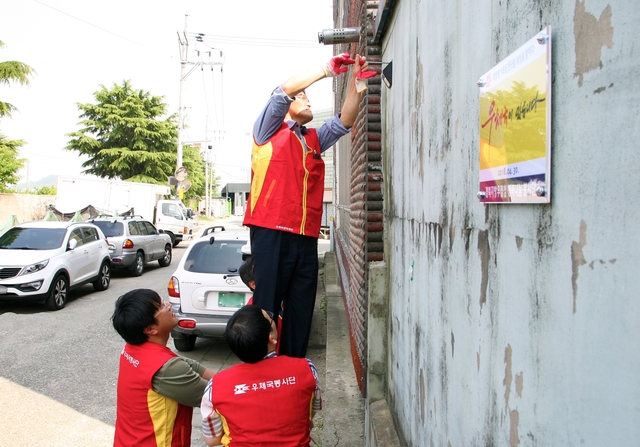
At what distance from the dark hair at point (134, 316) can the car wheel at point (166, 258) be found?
50.0 feet

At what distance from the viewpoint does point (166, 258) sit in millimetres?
18047

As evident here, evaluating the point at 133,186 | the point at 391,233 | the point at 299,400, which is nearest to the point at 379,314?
the point at 391,233

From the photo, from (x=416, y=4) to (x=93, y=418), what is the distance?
4.78 metres

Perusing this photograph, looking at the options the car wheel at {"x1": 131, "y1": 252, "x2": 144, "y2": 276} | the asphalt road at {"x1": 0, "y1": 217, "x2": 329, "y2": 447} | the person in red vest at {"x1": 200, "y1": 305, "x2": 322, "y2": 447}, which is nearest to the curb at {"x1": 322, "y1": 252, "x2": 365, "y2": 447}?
the asphalt road at {"x1": 0, "y1": 217, "x2": 329, "y2": 447}

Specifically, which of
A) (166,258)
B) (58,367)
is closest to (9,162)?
(166,258)

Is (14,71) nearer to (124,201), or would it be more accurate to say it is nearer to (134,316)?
(124,201)

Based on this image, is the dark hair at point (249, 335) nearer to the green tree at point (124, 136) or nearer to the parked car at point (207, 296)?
the parked car at point (207, 296)

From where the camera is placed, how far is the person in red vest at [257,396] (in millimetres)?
2467

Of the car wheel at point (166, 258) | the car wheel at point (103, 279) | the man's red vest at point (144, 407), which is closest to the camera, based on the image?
the man's red vest at point (144, 407)

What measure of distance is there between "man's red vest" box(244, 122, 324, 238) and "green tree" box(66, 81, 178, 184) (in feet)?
124

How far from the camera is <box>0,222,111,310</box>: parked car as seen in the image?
1010cm

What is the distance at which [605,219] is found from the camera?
1.03 m

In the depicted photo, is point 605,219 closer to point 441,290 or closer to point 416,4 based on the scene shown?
point 441,290

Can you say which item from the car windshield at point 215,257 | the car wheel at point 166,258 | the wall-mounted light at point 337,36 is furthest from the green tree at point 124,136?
the wall-mounted light at point 337,36
